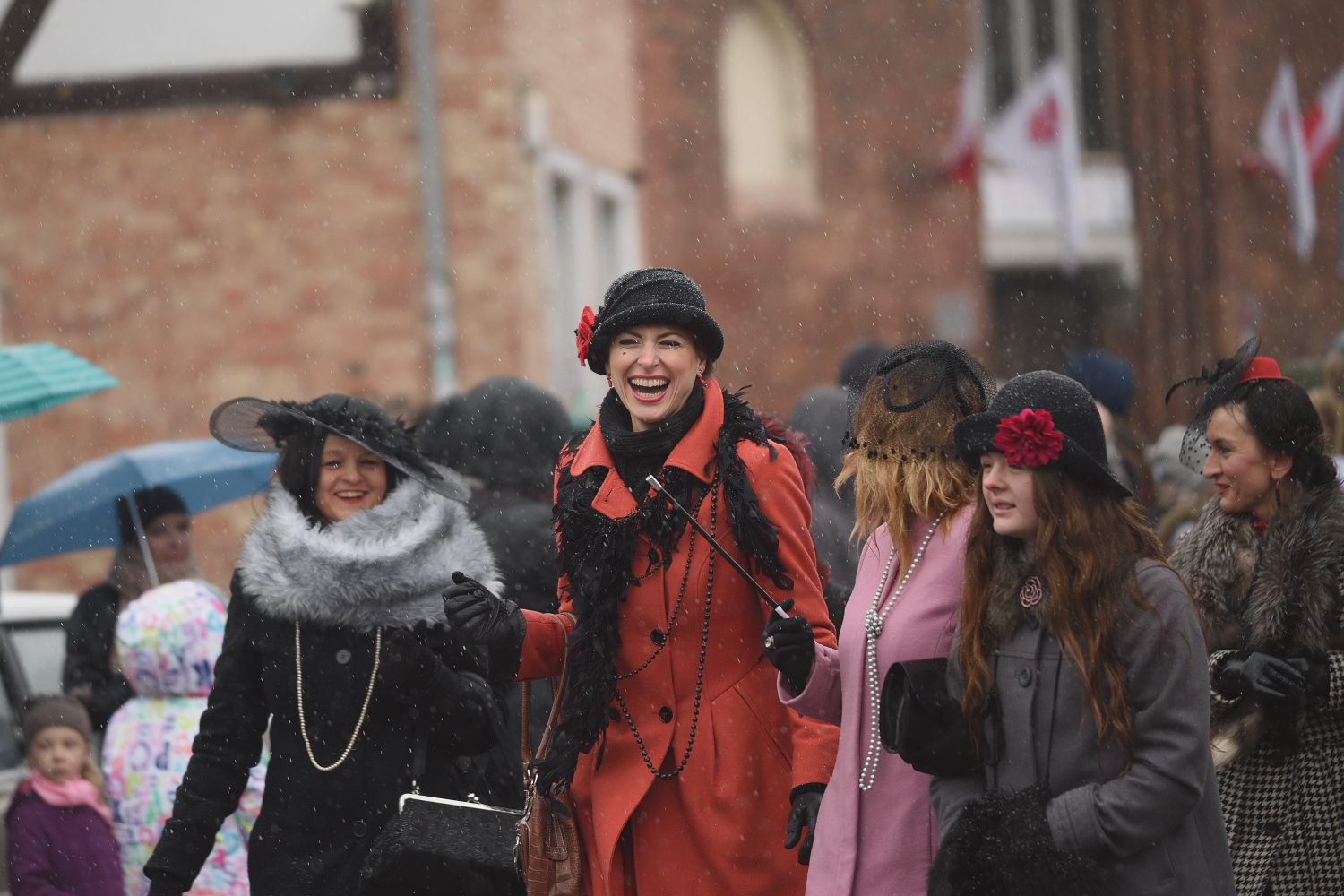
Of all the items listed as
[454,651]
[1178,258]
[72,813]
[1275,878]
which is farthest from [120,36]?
[1178,258]

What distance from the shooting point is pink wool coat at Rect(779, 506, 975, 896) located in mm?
3539

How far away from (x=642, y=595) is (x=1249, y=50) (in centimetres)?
2052

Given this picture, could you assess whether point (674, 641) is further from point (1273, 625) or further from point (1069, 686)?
point (1273, 625)

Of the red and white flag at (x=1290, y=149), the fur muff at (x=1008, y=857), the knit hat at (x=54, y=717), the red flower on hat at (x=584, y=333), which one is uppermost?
the red and white flag at (x=1290, y=149)

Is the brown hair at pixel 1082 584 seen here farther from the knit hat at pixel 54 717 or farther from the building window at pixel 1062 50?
the building window at pixel 1062 50

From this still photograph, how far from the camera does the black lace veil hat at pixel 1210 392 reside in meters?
4.38

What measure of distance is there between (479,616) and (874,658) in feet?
2.95

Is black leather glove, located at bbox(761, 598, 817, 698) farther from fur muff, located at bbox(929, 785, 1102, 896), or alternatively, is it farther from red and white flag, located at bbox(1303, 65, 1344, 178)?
red and white flag, located at bbox(1303, 65, 1344, 178)

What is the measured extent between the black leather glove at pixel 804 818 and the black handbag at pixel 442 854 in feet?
2.92

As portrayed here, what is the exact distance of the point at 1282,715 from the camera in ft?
13.9

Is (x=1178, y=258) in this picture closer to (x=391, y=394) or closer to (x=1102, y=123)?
(x=1102, y=123)

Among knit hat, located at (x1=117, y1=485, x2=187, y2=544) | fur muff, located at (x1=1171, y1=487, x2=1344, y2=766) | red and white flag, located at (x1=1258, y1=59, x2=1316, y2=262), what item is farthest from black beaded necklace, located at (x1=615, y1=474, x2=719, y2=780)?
red and white flag, located at (x1=1258, y1=59, x2=1316, y2=262)

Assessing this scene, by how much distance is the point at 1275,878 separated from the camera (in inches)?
168

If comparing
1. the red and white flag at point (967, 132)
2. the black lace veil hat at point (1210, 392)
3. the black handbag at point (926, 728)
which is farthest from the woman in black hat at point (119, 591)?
the red and white flag at point (967, 132)
